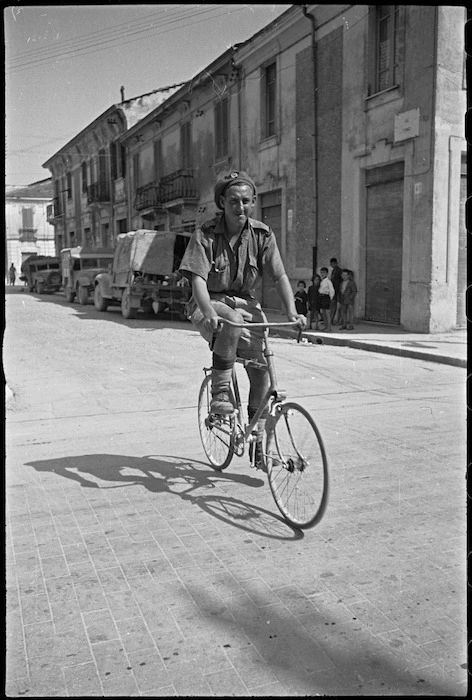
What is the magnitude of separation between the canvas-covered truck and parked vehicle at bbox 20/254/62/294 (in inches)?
503

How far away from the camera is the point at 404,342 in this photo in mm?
11859

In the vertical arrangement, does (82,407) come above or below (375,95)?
below

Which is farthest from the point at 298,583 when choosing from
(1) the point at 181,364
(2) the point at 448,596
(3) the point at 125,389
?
(1) the point at 181,364

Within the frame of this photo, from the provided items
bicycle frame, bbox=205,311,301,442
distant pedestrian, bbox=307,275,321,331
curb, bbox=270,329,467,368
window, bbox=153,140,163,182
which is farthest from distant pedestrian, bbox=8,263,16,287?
bicycle frame, bbox=205,311,301,442

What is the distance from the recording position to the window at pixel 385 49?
1358cm

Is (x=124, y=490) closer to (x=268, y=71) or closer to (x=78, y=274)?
(x=268, y=71)

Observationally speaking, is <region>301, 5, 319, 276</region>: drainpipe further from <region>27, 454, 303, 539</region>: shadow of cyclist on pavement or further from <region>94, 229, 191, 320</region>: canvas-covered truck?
<region>27, 454, 303, 539</region>: shadow of cyclist on pavement

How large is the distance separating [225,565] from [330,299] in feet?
38.8

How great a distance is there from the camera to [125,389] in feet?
27.0

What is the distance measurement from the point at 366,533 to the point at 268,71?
57.4ft

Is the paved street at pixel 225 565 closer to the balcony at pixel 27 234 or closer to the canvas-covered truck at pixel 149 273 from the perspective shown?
the canvas-covered truck at pixel 149 273

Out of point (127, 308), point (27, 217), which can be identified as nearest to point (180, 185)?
point (127, 308)

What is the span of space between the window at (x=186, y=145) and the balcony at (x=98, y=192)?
10508 mm

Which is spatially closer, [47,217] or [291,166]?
[291,166]
